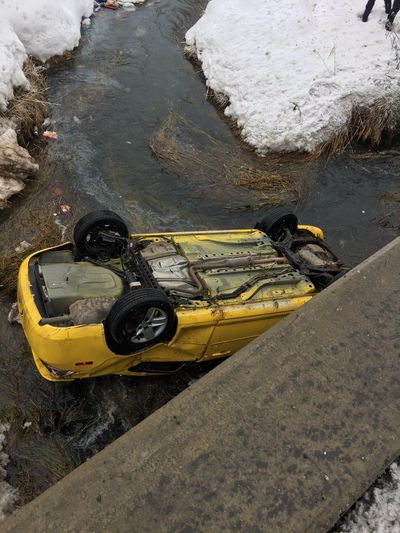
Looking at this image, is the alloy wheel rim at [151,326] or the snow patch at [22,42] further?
the snow patch at [22,42]

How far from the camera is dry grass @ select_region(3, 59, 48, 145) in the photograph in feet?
28.9

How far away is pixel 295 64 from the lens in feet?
34.6

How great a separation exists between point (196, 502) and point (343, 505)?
38.1 inches

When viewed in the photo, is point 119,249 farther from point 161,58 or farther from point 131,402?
point 161,58

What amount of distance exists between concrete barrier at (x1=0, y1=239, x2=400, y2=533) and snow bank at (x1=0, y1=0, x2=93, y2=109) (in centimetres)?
803

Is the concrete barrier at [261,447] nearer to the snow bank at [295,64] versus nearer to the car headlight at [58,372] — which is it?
the car headlight at [58,372]

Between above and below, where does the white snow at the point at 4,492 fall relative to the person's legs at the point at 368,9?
below

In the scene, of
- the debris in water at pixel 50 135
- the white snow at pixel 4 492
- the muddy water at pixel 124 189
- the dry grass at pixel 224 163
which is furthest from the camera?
the debris in water at pixel 50 135

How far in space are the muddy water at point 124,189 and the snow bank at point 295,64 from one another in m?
0.69

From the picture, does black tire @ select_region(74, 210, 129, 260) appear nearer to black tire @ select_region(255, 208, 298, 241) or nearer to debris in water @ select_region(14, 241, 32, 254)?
debris in water @ select_region(14, 241, 32, 254)

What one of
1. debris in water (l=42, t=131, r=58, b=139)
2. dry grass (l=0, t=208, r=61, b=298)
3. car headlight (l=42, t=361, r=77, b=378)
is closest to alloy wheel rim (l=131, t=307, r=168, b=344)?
car headlight (l=42, t=361, r=77, b=378)

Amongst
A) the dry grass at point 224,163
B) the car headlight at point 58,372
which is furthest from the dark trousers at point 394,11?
the car headlight at point 58,372

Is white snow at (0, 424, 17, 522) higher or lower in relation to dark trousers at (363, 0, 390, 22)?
lower

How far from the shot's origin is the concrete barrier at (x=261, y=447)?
9.43ft
